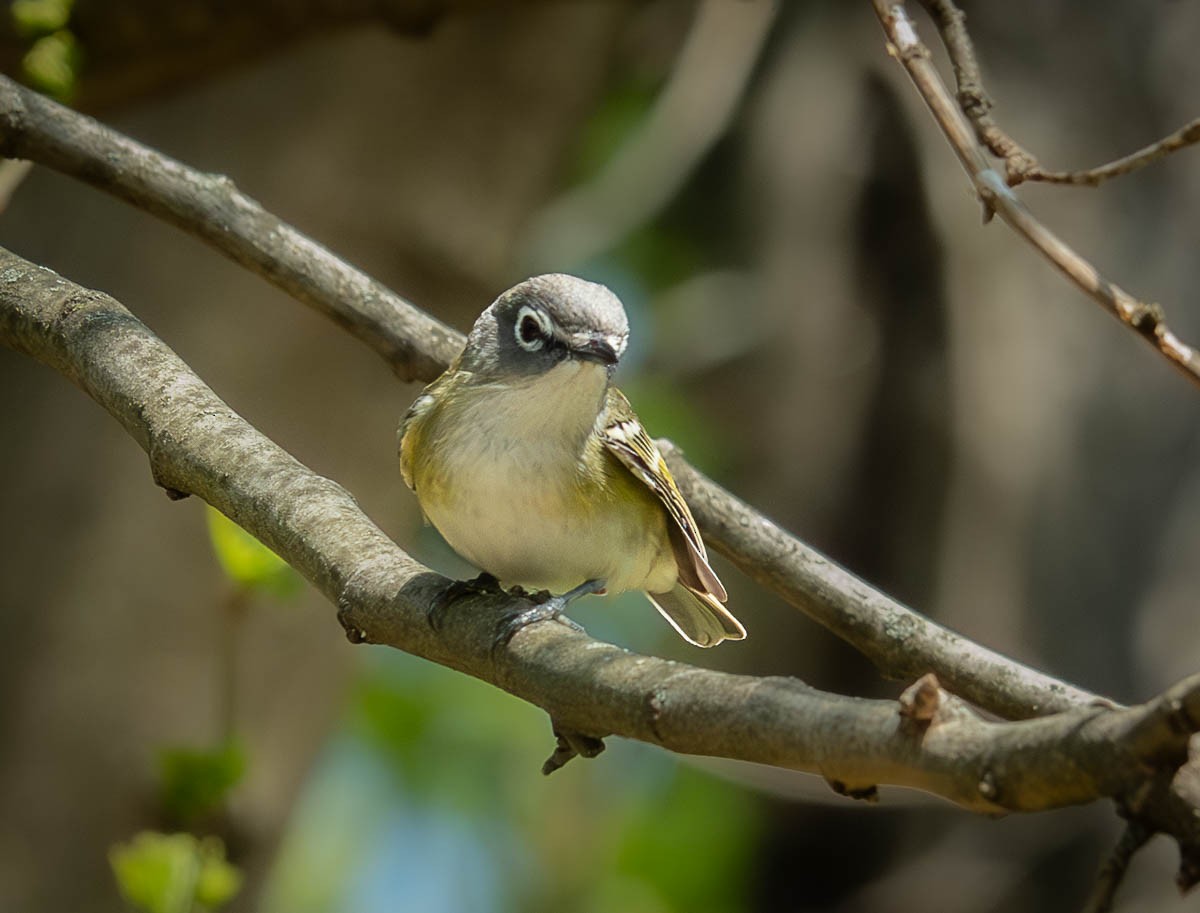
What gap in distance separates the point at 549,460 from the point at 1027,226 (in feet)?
4.40

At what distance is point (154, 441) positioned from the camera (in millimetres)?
2564

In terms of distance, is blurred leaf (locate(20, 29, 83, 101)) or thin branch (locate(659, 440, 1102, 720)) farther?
blurred leaf (locate(20, 29, 83, 101))

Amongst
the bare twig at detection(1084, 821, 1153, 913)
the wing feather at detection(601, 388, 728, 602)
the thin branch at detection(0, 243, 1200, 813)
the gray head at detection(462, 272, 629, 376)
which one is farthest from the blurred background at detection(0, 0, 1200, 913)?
the bare twig at detection(1084, 821, 1153, 913)

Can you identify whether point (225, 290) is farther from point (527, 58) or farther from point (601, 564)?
point (601, 564)

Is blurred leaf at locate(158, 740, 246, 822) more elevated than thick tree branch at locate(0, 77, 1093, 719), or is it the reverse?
thick tree branch at locate(0, 77, 1093, 719)

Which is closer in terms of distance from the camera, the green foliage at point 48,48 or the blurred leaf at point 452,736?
the green foliage at point 48,48

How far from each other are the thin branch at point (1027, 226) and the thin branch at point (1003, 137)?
4cm

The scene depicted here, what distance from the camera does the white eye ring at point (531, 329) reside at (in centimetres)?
322

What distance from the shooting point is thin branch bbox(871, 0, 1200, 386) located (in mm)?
2023

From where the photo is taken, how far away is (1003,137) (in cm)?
239

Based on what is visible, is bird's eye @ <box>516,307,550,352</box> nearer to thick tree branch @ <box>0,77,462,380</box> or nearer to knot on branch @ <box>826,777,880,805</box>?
thick tree branch @ <box>0,77,462,380</box>

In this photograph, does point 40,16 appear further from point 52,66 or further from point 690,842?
point 690,842

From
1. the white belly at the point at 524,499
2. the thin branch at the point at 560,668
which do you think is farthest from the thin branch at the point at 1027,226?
the white belly at the point at 524,499

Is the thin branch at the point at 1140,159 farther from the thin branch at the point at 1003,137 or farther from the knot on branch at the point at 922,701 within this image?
the knot on branch at the point at 922,701
